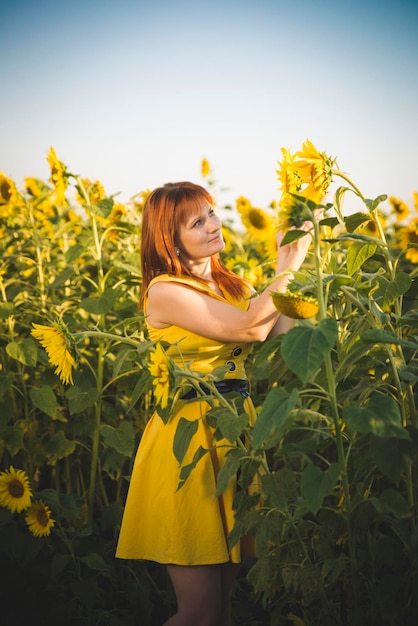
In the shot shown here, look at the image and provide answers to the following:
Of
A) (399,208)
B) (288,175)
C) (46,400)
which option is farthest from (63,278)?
(399,208)

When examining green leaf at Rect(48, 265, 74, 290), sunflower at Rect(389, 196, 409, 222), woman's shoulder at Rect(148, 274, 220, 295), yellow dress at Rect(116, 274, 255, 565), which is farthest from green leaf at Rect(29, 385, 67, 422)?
sunflower at Rect(389, 196, 409, 222)

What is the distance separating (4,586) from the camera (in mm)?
2164

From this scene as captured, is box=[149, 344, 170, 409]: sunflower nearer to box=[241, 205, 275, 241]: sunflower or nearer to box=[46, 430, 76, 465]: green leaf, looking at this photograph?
box=[46, 430, 76, 465]: green leaf

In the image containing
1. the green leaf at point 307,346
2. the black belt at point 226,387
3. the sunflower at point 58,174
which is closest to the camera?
the green leaf at point 307,346

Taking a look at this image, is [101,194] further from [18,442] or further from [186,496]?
[186,496]

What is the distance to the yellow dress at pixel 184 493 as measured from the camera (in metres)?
1.68

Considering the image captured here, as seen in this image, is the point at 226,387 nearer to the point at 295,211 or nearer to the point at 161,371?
the point at 161,371

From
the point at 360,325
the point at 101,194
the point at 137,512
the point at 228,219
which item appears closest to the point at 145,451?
the point at 137,512

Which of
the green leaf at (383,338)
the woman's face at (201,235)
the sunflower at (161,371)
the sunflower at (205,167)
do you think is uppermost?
the sunflower at (205,167)

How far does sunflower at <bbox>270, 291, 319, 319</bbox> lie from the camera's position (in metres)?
1.17

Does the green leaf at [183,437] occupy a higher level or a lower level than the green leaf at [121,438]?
higher

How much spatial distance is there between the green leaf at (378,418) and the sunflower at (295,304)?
0.57 ft

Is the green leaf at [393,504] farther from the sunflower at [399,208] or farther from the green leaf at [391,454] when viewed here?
the sunflower at [399,208]

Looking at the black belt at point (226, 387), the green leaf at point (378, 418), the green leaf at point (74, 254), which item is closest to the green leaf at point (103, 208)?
the green leaf at point (74, 254)
